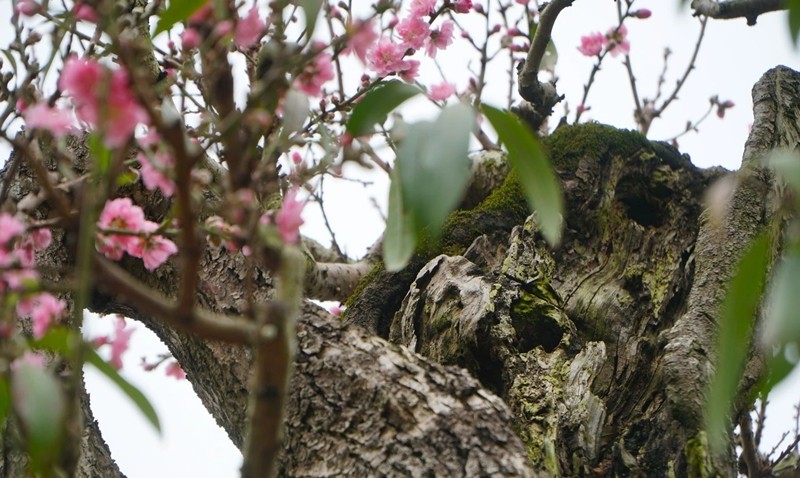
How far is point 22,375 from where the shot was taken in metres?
0.75

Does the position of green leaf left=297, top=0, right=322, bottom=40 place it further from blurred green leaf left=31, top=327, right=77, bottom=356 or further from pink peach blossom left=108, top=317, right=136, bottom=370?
pink peach blossom left=108, top=317, right=136, bottom=370

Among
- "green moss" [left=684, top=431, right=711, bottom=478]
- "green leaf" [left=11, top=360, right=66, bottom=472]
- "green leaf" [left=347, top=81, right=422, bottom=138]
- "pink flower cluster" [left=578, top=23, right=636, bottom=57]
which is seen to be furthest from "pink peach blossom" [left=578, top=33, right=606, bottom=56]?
"green leaf" [left=11, top=360, right=66, bottom=472]

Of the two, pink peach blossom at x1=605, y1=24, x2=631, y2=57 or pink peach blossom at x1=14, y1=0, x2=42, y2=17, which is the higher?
pink peach blossom at x1=605, y1=24, x2=631, y2=57

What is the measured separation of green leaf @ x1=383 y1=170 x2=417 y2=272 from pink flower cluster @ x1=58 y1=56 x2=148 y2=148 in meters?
0.26

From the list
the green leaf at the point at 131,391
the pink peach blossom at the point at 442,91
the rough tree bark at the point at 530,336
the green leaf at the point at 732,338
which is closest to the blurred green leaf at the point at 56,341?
the green leaf at the point at 131,391

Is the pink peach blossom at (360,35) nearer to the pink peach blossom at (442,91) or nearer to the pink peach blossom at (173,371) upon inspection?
the pink peach blossom at (442,91)

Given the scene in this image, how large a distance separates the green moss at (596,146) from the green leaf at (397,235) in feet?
4.64

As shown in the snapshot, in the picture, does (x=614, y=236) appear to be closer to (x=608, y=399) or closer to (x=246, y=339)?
(x=608, y=399)

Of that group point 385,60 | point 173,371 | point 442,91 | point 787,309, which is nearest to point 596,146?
point 385,60

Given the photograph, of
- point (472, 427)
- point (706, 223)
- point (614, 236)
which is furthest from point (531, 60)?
point (472, 427)

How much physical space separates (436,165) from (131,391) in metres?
0.46

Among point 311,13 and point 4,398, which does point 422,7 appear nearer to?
point 311,13

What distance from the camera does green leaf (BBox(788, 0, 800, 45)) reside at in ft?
2.54

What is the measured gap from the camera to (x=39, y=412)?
28.5 inches
